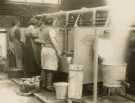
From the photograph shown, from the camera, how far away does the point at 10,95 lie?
4.61 meters

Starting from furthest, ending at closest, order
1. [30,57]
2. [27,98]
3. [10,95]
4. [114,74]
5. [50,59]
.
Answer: [30,57] < [10,95] < [27,98] < [50,59] < [114,74]

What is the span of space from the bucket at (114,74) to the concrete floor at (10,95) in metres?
1.26

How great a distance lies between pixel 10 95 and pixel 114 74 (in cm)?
195

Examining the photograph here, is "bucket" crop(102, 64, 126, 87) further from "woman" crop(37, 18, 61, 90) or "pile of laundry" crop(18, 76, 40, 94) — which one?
"pile of laundry" crop(18, 76, 40, 94)

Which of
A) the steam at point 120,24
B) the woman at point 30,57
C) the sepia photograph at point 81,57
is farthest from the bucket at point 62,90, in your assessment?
the woman at point 30,57

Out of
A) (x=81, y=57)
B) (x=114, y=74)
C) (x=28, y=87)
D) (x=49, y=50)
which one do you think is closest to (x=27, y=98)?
(x=28, y=87)

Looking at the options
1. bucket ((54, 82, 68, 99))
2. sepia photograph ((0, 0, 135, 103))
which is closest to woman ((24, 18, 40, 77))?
sepia photograph ((0, 0, 135, 103))

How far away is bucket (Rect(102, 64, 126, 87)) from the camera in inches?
146

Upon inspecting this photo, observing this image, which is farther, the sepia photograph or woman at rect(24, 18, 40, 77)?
woman at rect(24, 18, 40, 77)

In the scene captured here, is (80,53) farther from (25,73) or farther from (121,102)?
(25,73)

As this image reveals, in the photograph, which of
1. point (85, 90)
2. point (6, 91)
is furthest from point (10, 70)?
point (85, 90)

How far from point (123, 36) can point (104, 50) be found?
467 mm

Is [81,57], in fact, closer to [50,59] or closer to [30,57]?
[50,59]

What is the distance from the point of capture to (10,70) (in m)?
6.00
